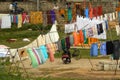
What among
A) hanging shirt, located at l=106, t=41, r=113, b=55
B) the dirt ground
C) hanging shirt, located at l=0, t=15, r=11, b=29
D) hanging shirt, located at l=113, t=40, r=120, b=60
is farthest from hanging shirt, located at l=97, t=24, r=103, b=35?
hanging shirt, located at l=0, t=15, r=11, b=29

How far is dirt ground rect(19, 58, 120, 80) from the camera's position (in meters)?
16.0

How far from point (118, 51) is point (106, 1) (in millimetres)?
25441

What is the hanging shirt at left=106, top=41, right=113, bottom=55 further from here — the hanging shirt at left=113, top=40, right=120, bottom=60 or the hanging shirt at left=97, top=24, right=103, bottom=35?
the hanging shirt at left=97, top=24, right=103, bottom=35

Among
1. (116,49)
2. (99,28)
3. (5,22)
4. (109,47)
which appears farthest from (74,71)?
→ (5,22)

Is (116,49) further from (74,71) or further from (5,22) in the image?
(5,22)

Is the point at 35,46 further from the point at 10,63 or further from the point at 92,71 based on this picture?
the point at 92,71

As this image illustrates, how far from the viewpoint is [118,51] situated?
49.7 ft

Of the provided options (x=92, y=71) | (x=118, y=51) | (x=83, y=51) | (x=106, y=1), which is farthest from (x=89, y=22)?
(x=106, y=1)

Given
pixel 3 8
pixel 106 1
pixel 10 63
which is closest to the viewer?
pixel 10 63

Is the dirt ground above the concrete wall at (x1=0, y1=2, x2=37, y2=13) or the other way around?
the other way around

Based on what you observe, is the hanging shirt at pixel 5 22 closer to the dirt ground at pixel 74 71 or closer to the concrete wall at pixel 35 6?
the dirt ground at pixel 74 71

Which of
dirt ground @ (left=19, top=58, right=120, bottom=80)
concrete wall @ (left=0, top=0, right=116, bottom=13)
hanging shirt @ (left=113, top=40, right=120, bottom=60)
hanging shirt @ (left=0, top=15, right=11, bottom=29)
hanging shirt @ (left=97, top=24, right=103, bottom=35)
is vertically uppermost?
concrete wall @ (left=0, top=0, right=116, bottom=13)

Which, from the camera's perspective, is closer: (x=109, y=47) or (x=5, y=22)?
(x=109, y=47)

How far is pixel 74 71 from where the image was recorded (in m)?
16.8
